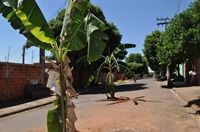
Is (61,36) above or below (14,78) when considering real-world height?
above

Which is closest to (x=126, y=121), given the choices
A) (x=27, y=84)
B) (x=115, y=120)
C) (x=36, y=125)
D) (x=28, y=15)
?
(x=115, y=120)

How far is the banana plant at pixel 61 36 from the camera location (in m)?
4.25

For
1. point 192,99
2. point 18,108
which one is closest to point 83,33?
point 18,108

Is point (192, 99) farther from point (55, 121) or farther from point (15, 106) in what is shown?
point (55, 121)

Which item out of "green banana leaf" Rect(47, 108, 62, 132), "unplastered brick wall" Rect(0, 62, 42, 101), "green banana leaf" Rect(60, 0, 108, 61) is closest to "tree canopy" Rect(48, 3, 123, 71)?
"unplastered brick wall" Rect(0, 62, 42, 101)

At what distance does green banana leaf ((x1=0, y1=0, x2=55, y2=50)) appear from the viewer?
13.1 feet

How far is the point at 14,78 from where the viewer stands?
15203 mm

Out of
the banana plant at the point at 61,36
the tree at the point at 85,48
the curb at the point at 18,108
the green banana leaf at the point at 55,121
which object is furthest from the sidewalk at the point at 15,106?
the tree at the point at 85,48

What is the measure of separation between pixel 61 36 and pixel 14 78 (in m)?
11.7

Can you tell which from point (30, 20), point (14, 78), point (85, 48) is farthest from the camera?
point (85, 48)

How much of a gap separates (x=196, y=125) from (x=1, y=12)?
6.63m

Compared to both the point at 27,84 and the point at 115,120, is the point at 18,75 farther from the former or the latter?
the point at 115,120

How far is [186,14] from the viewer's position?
1146 cm

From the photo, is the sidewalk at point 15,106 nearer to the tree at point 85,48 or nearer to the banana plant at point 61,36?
the banana plant at point 61,36
